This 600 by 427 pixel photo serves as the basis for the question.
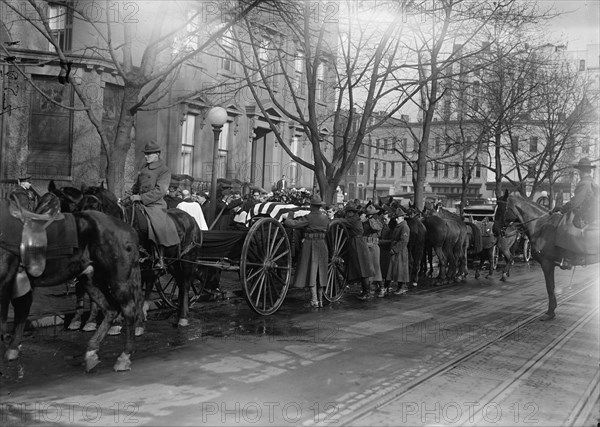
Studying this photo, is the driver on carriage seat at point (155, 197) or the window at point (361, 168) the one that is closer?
the driver on carriage seat at point (155, 197)

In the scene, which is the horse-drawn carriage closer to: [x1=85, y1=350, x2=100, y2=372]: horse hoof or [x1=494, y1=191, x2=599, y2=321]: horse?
[x1=85, y1=350, x2=100, y2=372]: horse hoof

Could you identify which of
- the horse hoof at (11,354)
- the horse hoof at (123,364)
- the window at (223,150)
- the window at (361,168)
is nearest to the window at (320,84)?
the window at (223,150)

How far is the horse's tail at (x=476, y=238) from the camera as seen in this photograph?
20.3 metres

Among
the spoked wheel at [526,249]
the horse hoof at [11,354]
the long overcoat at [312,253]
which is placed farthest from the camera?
the spoked wheel at [526,249]

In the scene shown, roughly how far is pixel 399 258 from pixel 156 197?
24.1ft

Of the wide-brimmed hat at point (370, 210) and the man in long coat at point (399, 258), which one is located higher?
the wide-brimmed hat at point (370, 210)

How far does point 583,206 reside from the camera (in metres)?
11.5

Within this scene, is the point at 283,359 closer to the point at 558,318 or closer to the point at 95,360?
the point at 95,360

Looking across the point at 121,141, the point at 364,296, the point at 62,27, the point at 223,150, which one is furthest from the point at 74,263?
the point at 223,150

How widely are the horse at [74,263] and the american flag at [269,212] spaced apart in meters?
5.07

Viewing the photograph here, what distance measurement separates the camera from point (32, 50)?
61.5 ft

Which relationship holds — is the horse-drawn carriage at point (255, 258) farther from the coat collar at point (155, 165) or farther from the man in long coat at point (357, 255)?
the man in long coat at point (357, 255)

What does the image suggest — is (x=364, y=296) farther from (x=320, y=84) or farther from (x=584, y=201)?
(x=320, y=84)

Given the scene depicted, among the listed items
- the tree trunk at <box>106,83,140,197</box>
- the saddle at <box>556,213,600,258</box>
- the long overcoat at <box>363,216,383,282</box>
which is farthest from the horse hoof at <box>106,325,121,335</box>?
the saddle at <box>556,213,600,258</box>
